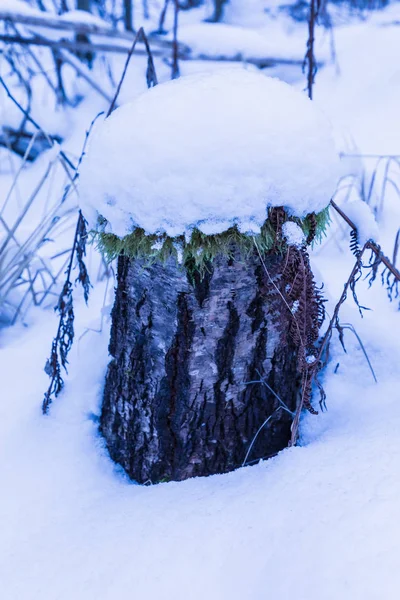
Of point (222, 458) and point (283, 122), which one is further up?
point (283, 122)

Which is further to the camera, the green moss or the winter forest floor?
the green moss

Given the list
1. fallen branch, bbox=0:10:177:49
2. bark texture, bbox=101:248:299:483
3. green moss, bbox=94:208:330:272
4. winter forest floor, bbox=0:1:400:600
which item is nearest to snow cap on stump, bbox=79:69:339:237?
green moss, bbox=94:208:330:272

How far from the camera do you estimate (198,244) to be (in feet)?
2.62

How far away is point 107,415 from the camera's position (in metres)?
1.11

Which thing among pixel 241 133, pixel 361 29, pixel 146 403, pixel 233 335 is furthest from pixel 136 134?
pixel 361 29

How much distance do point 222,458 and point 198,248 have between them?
1.64 ft

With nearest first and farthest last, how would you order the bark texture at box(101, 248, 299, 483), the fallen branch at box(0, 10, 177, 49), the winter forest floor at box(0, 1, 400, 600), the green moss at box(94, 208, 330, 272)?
the winter forest floor at box(0, 1, 400, 600) < the green moss at box(94, 208, 330, 272) < the bark texture at box(101, 248, 299, 483) < the fallen branch at box(0, 10, 177, 49)

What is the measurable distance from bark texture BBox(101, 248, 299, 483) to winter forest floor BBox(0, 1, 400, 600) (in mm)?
77

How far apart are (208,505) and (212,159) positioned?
Result: 59cm

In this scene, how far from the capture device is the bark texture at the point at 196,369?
2.96 feet

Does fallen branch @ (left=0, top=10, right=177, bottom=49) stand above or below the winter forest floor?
above

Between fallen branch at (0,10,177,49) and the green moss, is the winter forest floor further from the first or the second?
fallen branch at (0,10,177,49)

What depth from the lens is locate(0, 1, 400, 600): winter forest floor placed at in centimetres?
65

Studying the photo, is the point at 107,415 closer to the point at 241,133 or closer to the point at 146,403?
the point at 146,403
